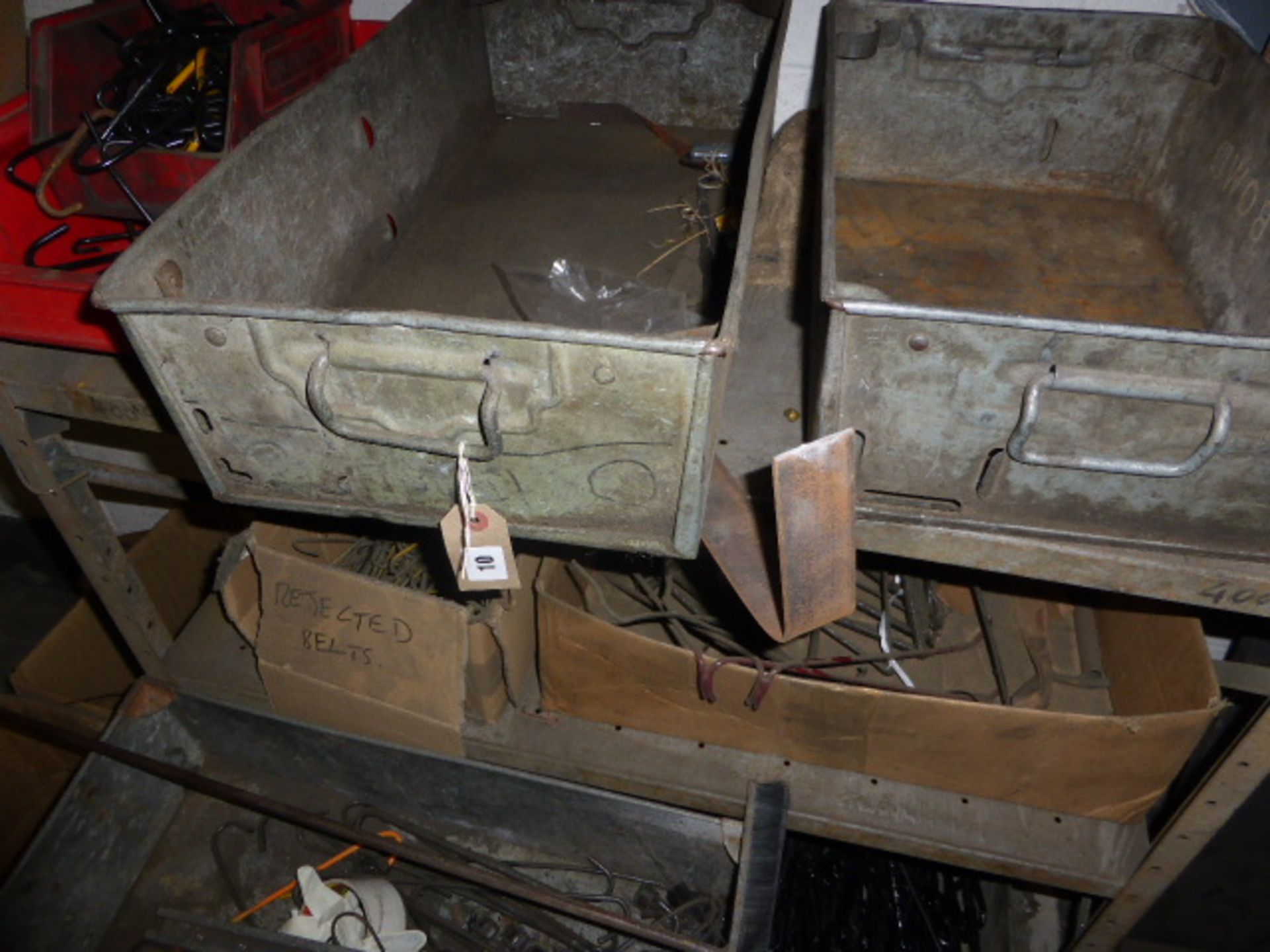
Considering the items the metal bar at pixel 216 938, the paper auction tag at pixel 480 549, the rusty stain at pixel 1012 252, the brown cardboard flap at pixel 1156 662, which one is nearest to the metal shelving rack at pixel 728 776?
the brown cardboard flap at pixel 1156 662

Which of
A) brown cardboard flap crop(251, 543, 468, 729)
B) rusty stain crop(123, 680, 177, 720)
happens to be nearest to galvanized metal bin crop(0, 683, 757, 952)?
rusty stain crop(123, 680, 177, 720)

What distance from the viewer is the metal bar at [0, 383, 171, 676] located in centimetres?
100

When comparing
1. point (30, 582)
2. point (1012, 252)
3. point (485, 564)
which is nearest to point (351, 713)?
point (485, 564)

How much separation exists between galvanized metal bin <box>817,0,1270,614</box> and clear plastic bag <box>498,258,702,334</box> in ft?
0.76

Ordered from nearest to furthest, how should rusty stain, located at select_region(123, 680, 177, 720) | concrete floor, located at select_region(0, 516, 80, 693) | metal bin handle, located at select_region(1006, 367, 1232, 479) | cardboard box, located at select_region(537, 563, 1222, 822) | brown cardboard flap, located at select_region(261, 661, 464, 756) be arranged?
metal bin handle, located at select_region(1006, 367, 1232, 479)
cardboard box, located at select_region(537, 563, 1222, 822)
brown cardboard flap, located at select_region(261, 661, 464, 756)
rusty stain, located at select_region(123, 680, 177, 720)
concrete floor, located at select_region(0, 516, 80, 693)

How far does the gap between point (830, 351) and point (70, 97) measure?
3.93 feet

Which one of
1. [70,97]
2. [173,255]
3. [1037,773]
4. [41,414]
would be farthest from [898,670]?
[70,97]

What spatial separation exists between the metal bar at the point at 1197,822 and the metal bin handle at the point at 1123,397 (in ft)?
1.22

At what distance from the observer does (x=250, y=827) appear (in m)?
1.34

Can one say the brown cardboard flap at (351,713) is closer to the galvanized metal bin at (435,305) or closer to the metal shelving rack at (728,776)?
the metal shelving rack at (728,776)

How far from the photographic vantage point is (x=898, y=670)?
44.8 inches

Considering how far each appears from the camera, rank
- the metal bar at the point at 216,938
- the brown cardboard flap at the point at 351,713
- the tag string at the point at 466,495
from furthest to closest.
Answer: the brown cardboard flap at the point at 351,713, the metal bar at the point at 216,938, the tag string at the point at 466,495

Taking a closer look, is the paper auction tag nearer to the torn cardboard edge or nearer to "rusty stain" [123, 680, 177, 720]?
the torn cardboard edge

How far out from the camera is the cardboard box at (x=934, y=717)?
0.90 metres
